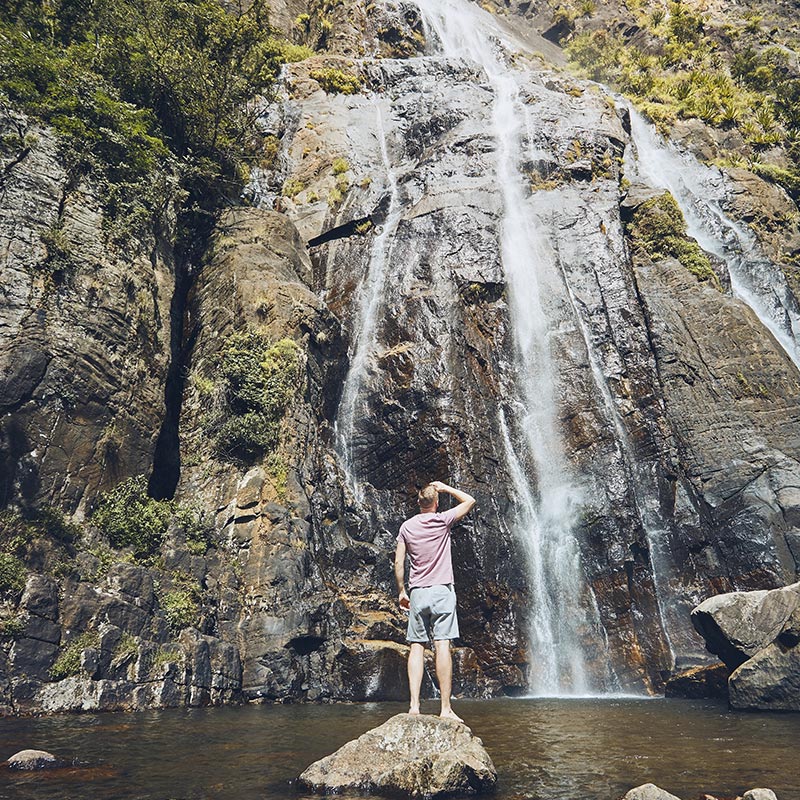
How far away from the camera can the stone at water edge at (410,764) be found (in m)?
5.25

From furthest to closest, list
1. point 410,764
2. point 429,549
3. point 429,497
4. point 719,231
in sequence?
point 719,231, point 429,497, point 429,549, point 410,764

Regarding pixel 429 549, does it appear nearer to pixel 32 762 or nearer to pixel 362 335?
pixel 32 762

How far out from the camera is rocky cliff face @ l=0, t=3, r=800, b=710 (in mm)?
13852

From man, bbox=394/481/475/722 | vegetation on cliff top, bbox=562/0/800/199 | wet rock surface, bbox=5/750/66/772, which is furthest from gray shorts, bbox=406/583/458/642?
vegetation on cliff top, bbox=562/0/800/199

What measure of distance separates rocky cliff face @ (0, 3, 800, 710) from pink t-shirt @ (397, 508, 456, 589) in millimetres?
8265

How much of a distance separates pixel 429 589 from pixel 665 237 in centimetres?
2326

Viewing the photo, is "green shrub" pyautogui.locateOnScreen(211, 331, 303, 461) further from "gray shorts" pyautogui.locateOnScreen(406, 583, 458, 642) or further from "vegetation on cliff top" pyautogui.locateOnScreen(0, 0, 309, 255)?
"gray shorts" pyautogui.locateOnScreen(406, 583, 458, 642)

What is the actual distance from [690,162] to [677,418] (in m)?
18.2

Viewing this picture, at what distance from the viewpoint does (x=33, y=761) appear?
6.05 meters

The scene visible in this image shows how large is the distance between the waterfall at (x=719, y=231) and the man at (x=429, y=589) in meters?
22.2

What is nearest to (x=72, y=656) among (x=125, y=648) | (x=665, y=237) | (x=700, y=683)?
(x=125, y=648)

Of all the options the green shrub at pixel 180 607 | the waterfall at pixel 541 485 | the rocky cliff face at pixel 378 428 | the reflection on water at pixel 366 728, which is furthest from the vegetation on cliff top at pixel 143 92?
the reflection on water at pixel 366 728

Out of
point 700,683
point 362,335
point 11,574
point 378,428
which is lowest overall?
point 700,683

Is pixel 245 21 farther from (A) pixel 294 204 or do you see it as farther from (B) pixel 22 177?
(B) pixel 22 177
